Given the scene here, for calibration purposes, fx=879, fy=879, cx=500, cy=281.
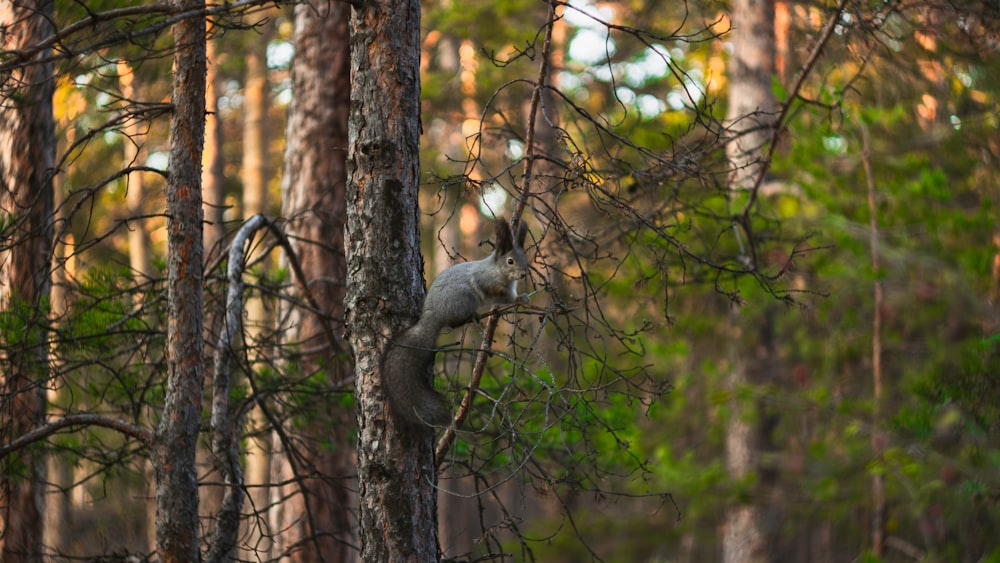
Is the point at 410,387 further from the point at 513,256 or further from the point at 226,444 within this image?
the point at 226,444

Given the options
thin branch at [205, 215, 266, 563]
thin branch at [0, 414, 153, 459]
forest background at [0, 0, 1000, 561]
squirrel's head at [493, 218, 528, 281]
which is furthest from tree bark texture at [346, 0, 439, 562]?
thin branch at [0, 414, 153, 459]

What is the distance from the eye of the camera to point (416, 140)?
3.77m

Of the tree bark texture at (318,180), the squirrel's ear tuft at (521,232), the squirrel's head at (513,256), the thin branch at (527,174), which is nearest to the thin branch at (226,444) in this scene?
the thin branch at (527,174)

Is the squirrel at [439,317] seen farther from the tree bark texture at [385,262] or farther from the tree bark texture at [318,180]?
the tree bark texture at [318,180]

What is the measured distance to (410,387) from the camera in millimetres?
3547

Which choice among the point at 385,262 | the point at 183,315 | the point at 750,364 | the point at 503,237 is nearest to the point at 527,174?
the point at 503,237

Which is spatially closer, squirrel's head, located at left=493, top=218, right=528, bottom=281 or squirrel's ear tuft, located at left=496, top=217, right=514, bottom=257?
squirrel's ear tuft, located at left=496, top=217, right=514, bottom=257

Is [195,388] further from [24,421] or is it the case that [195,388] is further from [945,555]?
[945,555]

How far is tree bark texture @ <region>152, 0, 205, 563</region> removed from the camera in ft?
13.6

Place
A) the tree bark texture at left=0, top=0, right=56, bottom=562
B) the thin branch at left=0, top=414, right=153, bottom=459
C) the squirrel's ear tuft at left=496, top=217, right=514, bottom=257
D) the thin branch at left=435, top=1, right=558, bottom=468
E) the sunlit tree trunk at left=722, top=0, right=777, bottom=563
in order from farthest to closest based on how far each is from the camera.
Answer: the sunlit tree trunk at left=722, top=0, right=777, bottom=563 < the tree bark texture at left=0, top=0, right=56, bottom=562 < the thin branch at left=0, top=414, right=153, bottom=459 < the squirrel's ear tuft at left=496, top=217, right=514, bottom=257 < the thin branch at left=435, top=1, right=558, bottom=468

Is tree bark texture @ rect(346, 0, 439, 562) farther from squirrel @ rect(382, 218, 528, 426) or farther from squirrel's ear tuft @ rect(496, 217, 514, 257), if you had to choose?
squirrel's ear tuft @ rect(496, 217, 514, 257)

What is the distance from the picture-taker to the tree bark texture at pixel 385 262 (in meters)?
3.55

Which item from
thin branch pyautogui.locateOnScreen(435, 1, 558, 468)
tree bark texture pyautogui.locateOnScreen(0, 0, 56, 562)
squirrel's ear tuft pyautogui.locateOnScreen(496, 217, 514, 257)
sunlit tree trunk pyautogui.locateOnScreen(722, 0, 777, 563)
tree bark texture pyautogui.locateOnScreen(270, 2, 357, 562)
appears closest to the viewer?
thin branch pyautogui.locateOnScreen(435, 1, 558, 468)

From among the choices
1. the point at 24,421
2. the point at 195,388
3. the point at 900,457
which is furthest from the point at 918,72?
the point at 24,421
